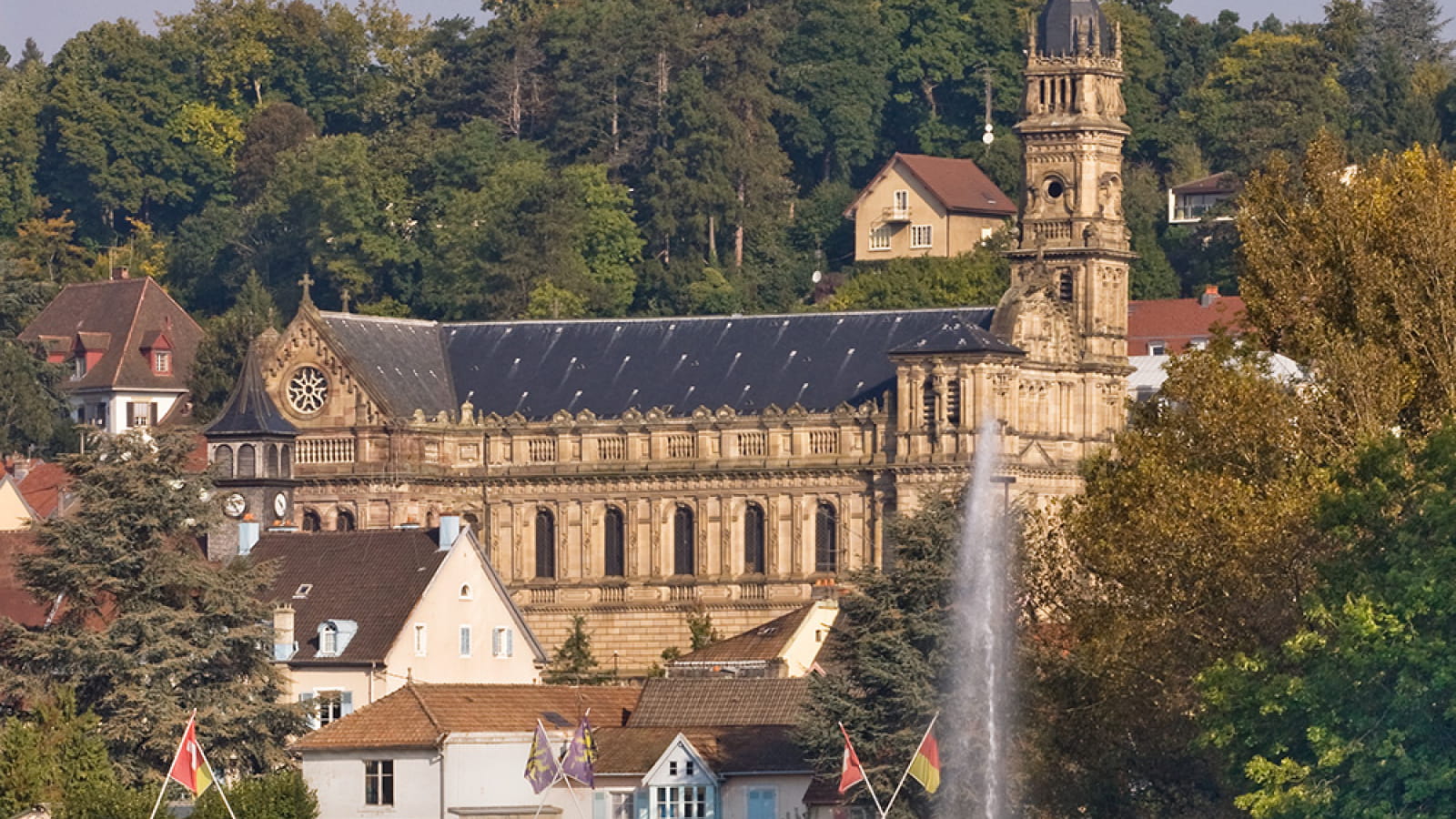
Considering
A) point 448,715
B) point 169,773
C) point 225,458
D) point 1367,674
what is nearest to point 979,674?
point 448,715

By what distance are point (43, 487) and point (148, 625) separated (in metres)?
54.4

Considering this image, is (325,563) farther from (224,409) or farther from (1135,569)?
(1135,569)

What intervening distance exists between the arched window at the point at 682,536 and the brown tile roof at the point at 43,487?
20009mm

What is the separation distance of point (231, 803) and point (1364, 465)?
28.6m

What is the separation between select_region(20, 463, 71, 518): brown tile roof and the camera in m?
157

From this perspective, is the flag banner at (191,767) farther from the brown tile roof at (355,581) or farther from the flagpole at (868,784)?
the brown tile roof at (355,581)

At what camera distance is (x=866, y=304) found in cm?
18538

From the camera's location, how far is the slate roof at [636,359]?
15275cm

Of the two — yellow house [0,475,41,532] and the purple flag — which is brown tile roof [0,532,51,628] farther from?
yellow house [0,475,41,532]

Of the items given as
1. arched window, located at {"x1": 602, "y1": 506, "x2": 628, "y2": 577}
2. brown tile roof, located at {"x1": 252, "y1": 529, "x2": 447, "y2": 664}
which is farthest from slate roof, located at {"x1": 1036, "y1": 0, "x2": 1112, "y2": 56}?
brown tile roof, located at {"x1": 252, "y1": 529, "x2": 447, "y2": 664}

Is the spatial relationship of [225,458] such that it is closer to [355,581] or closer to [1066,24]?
[355,581]

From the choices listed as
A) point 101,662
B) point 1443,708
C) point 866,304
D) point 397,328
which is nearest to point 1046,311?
point 397,328

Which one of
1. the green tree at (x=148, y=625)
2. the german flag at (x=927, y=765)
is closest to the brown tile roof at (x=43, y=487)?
the green tree at (x=148, y=625)

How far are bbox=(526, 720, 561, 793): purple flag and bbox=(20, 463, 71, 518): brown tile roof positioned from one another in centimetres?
4979
